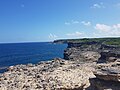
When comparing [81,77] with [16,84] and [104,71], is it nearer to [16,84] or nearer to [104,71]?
[104,71]

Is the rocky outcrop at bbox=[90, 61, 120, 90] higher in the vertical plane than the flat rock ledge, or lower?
→ higher

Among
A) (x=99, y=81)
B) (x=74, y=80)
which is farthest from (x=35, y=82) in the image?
(x=99, y=81)

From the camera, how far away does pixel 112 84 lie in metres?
33.1

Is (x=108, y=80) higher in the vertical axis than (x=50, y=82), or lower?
higher

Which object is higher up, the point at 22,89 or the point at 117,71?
the point at 117,71

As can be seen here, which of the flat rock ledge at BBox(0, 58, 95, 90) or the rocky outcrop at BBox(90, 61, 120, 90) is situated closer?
the rocky outcrop at BBox(90, 61, 120, 90)

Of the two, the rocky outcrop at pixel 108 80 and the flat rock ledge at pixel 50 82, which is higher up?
the rocky outcrop at pixel 108 80

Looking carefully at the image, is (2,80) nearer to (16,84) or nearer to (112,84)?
(16,84)

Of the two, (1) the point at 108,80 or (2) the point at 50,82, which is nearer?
(1) the point at 108,80

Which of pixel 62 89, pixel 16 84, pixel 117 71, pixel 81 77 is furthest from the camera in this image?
pixel 81 77

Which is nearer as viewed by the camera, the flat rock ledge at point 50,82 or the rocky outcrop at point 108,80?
the rocky outcrop at point 108,80

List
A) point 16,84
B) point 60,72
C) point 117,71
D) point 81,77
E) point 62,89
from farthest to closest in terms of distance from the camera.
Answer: point 60,72, point 81,77, point 16,84, point 62,89, point 117,71

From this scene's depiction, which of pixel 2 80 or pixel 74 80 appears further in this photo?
pixel 2 80

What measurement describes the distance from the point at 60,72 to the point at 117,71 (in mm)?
13449
